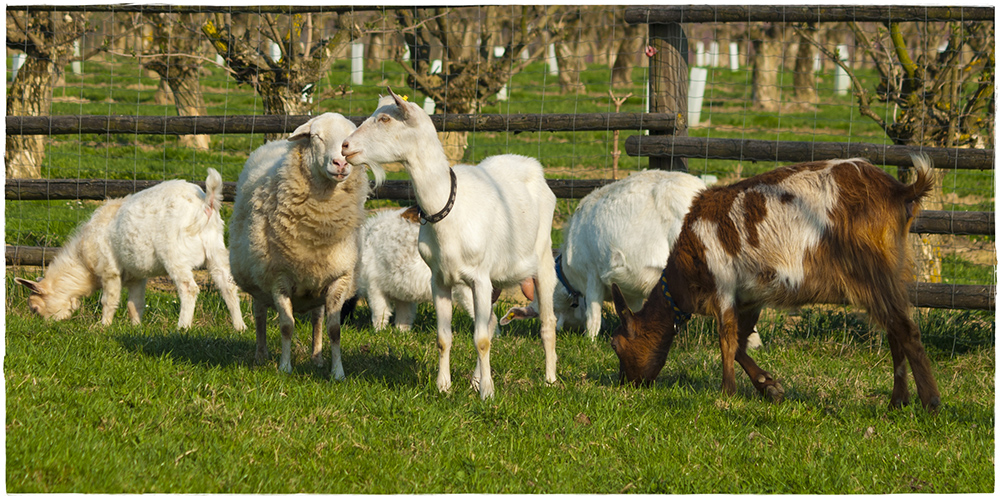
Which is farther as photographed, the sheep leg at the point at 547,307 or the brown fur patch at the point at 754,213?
the sheep leg at the point at 547,307

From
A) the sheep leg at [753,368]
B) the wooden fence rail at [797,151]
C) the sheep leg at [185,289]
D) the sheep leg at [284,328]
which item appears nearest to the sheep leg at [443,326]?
the sheep leg at [284,328]

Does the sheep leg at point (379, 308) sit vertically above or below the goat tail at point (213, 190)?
below

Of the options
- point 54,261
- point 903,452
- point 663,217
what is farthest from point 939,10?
point 54,261

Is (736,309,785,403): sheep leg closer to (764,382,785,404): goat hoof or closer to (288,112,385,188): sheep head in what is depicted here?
(764,382,785,404): goat hoof

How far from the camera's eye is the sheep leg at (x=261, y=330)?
19.8 ft

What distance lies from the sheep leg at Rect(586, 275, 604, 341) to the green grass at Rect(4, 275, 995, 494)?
40.7 inches

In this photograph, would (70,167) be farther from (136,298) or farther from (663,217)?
(663,217)

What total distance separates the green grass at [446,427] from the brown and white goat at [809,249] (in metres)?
0.46

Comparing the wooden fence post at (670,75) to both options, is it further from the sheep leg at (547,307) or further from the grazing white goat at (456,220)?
the grazing white goat at (456,220)

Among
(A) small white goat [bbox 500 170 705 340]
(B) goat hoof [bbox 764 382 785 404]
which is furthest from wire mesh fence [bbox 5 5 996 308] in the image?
(B) goat hoof [bbox 764 382 785 404]

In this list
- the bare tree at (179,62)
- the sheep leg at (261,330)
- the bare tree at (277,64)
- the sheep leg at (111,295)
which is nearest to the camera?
the sheep leg at (261,330)

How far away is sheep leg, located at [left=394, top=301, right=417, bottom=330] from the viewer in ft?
27.5

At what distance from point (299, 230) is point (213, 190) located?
2472 mm

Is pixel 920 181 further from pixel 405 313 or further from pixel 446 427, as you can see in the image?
pixel 405 313
